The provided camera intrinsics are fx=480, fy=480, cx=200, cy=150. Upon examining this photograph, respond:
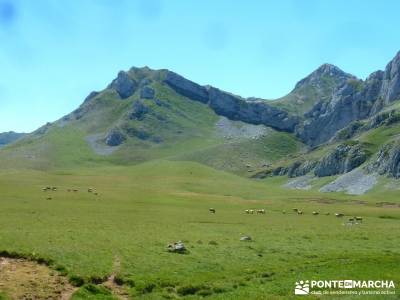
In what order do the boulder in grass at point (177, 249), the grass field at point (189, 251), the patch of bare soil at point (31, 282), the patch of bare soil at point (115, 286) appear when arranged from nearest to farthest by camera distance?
the patch of bare soil at point (31, 282) < the patch of bare soil at point (115, 286) < the grass field at point (189, 251) < the boulder in grass at point (177, 249)

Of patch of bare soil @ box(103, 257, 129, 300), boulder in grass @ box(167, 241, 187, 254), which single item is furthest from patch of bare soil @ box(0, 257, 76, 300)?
boulder in grass @ box(167, 241, 187, 254)

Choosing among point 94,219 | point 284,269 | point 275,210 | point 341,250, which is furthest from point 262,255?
point 275,210

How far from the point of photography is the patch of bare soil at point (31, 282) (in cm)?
3047

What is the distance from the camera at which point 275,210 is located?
10538 centimetres

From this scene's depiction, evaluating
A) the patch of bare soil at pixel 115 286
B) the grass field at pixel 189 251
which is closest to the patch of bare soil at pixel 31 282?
the grass field at pixel 189 251

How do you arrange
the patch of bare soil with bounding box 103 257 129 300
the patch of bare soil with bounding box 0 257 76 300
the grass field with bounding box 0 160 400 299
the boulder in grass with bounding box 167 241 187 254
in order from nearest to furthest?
the patch of bare soil with bounding box 0 257 76 300 < the patch of bare soil with bounding box 103 257 129 300 < the grass field with bounding box 0 160 400 299 < the boulder in grass with bounding box 167 241 187 254

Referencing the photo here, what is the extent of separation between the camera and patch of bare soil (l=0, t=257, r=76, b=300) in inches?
1200

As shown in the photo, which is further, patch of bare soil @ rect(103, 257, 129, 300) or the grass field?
the grass field

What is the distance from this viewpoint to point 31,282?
3250 cm

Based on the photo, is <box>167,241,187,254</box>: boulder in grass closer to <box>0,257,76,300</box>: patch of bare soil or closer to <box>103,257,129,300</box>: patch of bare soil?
<box>103,257,129,300</box>: patch of bare soil

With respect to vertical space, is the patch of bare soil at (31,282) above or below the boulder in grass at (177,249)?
below

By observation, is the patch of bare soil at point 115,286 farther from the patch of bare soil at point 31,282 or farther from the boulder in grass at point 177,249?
the boulder in grass at point 177,249

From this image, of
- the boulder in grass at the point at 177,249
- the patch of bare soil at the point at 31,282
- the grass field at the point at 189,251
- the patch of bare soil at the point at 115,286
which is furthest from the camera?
the boulder in grass at the point at 177,249

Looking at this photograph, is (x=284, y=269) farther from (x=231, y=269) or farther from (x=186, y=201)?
(x=186, y=201)
